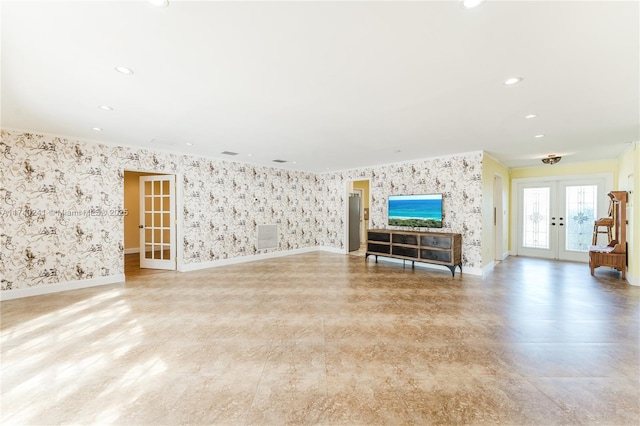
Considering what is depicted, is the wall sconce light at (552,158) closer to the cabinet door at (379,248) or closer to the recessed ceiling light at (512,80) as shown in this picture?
the cabinet door at (379,248)

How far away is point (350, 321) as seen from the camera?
10.2 feet

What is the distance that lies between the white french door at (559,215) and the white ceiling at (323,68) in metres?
3.11

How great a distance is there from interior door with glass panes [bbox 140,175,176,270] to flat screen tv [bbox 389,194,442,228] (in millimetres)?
4803

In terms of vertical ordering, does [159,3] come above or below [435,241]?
above

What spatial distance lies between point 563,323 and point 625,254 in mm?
3435

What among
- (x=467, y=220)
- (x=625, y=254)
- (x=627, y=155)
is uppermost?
(x=627, y=155)

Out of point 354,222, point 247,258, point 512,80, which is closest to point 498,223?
point 354,222

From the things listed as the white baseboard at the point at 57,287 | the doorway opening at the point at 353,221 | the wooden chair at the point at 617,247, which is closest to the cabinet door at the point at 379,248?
the doorway opening at the point at 353,221

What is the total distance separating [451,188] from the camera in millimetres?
5609

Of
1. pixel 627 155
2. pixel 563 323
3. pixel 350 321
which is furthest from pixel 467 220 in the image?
pixel 350 321

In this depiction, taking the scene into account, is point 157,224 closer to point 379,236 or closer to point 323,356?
point 379,236

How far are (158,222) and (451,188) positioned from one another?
20.0 feet

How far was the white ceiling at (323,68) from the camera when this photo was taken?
1.60 m

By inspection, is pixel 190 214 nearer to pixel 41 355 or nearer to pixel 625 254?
pixel 41 355
